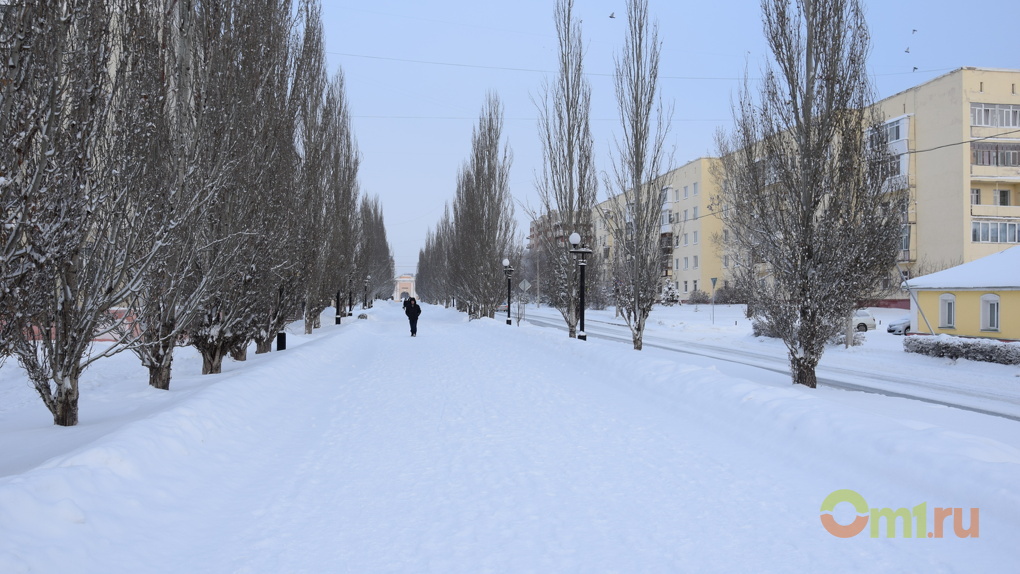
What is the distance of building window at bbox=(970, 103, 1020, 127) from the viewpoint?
36.0 meters

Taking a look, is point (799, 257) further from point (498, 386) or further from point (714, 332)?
point (714, 332)

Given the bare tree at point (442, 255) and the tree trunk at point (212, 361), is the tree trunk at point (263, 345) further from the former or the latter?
the bare tree at point (442, 255)

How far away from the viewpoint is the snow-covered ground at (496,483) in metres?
3.69

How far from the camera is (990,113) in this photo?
118ft

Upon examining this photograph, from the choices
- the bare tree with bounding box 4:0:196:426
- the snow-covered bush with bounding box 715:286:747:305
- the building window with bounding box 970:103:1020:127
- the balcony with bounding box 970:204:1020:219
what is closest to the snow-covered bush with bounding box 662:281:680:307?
the snow-covered bush with bounding box 715:286:747:305

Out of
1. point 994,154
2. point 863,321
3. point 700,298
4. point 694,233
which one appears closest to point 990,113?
point 994,154

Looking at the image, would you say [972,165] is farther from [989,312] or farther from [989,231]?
[989,312]

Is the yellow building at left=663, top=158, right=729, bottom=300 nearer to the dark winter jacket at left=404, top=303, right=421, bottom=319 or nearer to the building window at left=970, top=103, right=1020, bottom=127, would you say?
Answer: the building window at left=970, top=103, right=1020, bottom=127

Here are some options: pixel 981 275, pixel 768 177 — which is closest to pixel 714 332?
pixel 981 275

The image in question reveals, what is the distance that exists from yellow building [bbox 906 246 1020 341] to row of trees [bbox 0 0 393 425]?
2161 centimetres

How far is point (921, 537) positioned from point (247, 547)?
4439mm

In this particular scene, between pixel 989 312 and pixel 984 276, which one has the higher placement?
pixel 984 276

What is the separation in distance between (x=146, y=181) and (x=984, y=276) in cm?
2405

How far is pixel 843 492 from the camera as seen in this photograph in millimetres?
4875
